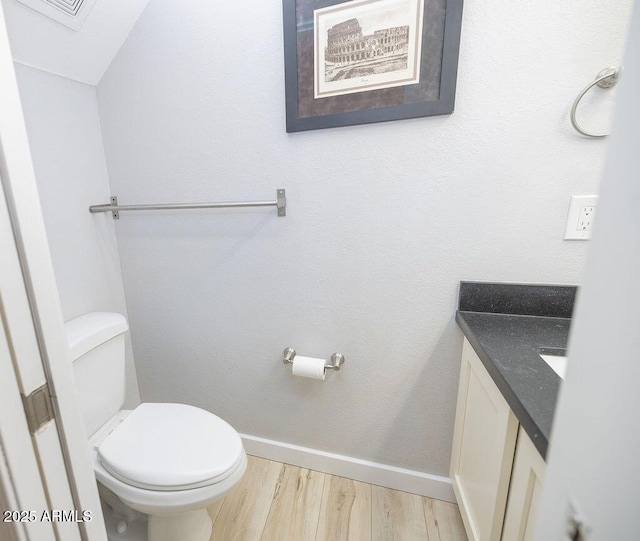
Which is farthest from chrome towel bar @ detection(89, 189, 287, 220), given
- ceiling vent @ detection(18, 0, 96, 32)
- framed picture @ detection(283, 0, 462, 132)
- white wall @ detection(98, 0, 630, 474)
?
ceiling vent @ detection(18, 0, 96, 32)

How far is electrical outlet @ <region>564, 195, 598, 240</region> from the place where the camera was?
0.92 meters

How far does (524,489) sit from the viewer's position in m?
0.66

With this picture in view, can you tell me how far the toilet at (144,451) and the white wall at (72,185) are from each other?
163 mm

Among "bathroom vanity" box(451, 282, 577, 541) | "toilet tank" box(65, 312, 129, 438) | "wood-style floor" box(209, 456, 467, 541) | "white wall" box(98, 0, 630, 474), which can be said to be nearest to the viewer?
"bathroom vanity" box(451, 282, 577, 541)

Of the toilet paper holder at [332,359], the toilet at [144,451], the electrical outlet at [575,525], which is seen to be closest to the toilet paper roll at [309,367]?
the toilet paper holder at [332,359]

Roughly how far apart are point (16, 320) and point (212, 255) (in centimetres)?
90

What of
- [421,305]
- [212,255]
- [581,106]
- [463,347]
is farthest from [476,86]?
[212,255]

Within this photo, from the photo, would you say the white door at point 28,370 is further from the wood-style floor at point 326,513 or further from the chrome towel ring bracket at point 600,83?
the chrome towel ring bracket at point 600,83

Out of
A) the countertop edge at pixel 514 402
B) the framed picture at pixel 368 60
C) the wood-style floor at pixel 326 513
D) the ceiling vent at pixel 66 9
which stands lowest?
the wood-style floor at pixel 326 513

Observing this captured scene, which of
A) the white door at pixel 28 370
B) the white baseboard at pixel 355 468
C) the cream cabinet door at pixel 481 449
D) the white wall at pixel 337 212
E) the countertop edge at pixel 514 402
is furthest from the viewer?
the white baseboard at pixel 355 468

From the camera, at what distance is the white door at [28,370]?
0.41 metres

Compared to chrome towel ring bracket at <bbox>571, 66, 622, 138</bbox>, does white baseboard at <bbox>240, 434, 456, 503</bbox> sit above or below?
below

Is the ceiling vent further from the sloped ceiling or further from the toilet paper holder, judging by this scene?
the toilet paper holder

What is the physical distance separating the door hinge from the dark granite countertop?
2.77 ft
